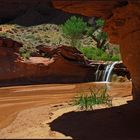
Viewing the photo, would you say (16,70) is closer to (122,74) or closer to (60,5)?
(122,74)

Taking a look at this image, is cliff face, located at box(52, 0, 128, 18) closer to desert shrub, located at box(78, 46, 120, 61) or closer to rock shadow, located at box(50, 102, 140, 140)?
rock shadow, located at box(50, 102, 140, 140)

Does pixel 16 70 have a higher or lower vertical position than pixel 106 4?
lower

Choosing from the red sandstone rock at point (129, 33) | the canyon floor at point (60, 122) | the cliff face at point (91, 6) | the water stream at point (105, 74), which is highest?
the cliff face at point (91, 6)

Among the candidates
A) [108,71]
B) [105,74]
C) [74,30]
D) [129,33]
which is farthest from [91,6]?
[74,30]

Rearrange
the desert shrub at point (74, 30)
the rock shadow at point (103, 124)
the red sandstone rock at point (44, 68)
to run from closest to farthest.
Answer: the rock shadow at point (103, 124)
the red sandstone rock at point (44, 68)
the desert shrub at point (74, 30)

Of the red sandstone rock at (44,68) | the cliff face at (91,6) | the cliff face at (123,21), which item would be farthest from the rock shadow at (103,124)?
the red sandstone rock at (44,68)

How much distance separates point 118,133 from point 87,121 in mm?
1155

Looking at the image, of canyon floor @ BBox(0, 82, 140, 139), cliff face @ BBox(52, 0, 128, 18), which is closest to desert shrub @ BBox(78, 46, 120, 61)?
canyon floor @ BBox(0, 82, 140, 139)

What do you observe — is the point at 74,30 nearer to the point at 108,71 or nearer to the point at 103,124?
the point at 108,71

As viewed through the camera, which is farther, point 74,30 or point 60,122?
point 74,30

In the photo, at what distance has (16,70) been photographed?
2427cm

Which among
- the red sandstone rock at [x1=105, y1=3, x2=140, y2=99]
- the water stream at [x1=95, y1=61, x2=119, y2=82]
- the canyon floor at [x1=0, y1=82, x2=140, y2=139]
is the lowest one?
the water stream at [x1=95, y1=61, x2=119, y2=82]

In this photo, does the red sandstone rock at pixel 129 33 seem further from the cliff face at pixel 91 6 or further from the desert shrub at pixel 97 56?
the desert shrub at pixel 97 56

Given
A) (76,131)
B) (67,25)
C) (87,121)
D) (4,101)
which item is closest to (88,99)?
(87,121)
